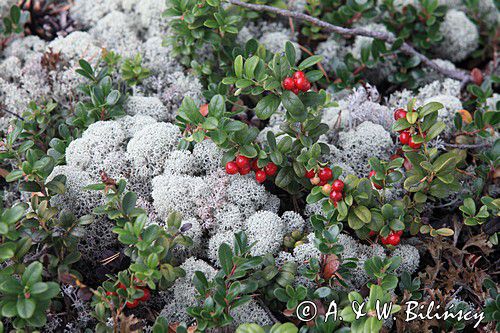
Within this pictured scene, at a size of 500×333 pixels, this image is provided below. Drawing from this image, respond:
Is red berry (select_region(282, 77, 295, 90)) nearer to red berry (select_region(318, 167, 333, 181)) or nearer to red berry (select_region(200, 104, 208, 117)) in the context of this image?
red berry (select_region(318, 167, 333, 181))

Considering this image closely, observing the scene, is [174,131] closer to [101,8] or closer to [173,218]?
[173,218]

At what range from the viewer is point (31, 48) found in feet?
9.35

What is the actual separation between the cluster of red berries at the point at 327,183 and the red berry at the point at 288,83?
1.08 feet

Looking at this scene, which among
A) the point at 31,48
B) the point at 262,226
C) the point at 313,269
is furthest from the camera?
the point at 31,48

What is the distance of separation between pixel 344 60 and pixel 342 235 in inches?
48.3

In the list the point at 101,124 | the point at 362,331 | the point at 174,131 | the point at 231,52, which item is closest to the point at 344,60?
the point at 231,52

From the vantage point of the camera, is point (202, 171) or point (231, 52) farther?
point (231, 52)

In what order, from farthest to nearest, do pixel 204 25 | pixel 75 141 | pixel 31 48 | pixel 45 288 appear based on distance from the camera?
pixel 31 48, pixel 204 25, pixel 75 141, pixel 45 288

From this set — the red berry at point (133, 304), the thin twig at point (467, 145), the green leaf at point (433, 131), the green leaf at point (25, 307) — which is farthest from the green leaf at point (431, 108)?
the green leaf at point (25, 307)

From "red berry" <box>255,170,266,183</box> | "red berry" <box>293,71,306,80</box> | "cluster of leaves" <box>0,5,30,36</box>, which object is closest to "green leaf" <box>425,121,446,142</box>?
"red berry" <box>293,71,306,80</box>

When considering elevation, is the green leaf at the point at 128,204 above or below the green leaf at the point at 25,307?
above

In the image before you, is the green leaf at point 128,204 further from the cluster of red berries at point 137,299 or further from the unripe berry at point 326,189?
the unripe berry at point 326,189

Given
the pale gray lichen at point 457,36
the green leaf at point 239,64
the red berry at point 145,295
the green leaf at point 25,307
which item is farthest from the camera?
the pale gray lichen at point 457,36

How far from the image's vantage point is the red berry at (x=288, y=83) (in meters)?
1.91
